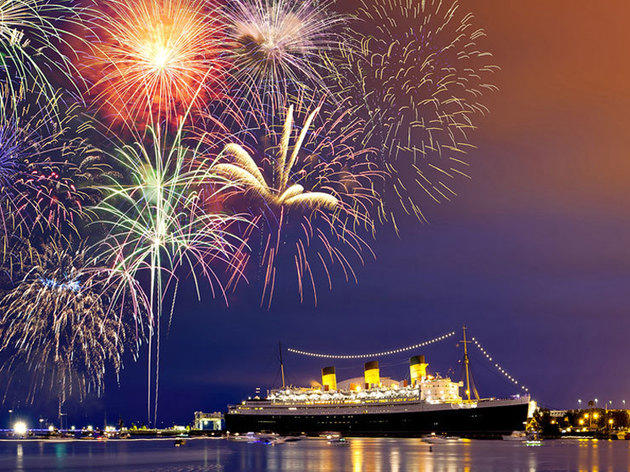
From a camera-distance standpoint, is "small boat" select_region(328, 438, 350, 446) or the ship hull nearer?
"small boat" select_region(328, 438, 350, 446)

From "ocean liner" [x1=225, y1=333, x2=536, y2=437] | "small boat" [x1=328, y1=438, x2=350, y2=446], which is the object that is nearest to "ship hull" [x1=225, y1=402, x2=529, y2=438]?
"ocean liner" [x1=225, y1=333, x2=536, y2=437]

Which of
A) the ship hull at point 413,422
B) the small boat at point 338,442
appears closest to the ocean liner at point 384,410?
the ship hull at point 413,422

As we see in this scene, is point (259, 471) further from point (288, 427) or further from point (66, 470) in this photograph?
point (288, 427)

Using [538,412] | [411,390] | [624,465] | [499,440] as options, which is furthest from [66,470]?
[538,412]

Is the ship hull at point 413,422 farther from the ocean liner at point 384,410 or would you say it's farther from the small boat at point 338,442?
the small boat at point 338,442

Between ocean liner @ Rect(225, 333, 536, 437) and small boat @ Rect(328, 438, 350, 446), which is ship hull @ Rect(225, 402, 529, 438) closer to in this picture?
ocean liner @ Rect(225, 333, 536, 437)

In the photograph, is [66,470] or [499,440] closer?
[66,470]

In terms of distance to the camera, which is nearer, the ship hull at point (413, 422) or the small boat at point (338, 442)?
the small boat at point (338, 442)
